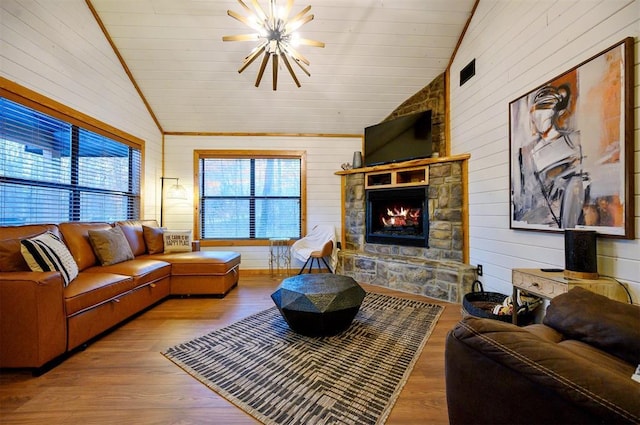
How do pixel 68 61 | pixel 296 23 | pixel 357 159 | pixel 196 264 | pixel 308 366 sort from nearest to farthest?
pixel 308 366, pixel 296 23, pixel 68 61, pixel 196 264, pixel 357 159

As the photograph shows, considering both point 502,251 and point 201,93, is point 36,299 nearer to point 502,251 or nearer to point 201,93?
point 201,93

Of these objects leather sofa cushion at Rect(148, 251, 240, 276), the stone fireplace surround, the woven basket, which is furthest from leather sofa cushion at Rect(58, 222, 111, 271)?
the woven basket

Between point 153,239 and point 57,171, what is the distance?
49.9 inches

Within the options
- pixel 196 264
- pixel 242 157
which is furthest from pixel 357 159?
pixel 196 264

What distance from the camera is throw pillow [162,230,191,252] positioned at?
3.71 meters

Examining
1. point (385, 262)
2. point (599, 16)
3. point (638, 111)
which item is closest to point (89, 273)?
point (385, 262)

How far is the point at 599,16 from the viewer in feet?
5.74

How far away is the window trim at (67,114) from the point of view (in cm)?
228

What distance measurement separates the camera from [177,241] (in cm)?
375

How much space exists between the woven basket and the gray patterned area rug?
14.5 inches

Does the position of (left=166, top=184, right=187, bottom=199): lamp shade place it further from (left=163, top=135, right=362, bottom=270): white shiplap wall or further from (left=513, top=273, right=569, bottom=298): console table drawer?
(left=513, top=273, right=569, bottom=298): console table drawer

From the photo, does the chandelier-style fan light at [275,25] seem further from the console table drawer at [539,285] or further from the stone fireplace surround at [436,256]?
the console table drawer at [539,285]

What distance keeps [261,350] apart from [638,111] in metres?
2.87

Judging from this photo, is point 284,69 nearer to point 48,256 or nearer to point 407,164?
point 407,164
